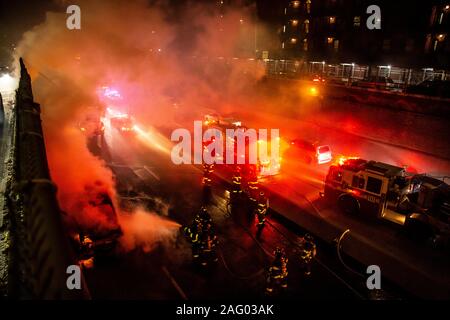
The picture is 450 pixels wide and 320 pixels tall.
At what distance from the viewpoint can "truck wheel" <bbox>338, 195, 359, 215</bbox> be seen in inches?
429

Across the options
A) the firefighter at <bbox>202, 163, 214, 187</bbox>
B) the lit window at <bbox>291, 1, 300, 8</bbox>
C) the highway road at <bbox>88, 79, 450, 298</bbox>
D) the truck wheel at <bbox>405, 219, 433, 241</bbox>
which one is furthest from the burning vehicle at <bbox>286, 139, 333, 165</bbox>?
the lit window at <bbox>291, 1, 300, 8</bbox>

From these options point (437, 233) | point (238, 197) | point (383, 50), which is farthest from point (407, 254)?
point (383, 50)

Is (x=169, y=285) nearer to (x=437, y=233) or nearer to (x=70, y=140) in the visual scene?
(x=70, y=140)

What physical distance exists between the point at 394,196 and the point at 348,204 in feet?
4.79

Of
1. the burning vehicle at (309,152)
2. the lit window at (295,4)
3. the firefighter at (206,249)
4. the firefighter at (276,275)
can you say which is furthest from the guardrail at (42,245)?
the lit window at (295,4)

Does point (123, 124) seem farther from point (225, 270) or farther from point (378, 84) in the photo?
point (378, 84)

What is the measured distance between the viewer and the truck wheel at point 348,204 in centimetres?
1091

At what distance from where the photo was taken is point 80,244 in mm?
7410

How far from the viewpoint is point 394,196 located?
10.2 metres

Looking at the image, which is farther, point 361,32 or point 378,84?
point 361,32

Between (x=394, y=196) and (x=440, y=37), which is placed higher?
(x=440, y=37)

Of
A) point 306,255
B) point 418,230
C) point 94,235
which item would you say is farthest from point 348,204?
point 94,235

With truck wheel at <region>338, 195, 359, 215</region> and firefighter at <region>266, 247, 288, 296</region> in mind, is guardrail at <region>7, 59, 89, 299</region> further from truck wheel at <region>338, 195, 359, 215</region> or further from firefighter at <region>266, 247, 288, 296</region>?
truck wheel at <region>338, 195, 359, 215</region>

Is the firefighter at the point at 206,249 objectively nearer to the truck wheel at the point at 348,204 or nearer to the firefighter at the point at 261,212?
the firefighter at the point at 261,212
